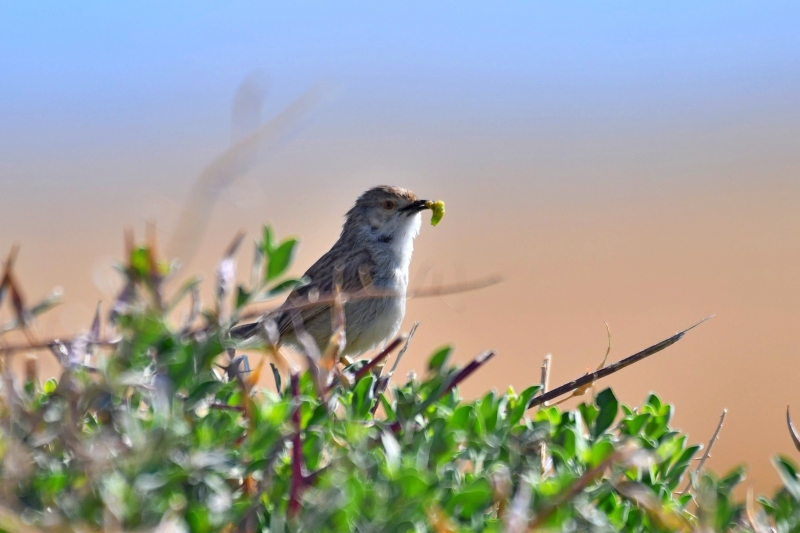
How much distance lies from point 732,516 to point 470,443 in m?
0.48

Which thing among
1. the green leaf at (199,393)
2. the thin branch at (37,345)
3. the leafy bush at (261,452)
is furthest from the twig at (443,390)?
the thin branch at (37,345)

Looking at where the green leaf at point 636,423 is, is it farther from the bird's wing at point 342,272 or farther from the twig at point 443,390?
the bird's wing at point 342,272

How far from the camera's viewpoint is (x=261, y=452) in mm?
1387

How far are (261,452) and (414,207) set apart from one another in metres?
5.98

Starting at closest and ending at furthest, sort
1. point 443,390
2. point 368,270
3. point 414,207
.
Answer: point 443,390 → point 368,270 → point 414,207

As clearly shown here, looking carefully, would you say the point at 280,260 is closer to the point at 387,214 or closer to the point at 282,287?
the point at 282,287

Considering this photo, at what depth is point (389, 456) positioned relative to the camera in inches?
51.7

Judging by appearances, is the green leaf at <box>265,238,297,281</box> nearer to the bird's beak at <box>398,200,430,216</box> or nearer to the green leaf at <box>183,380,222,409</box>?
the green leaf at <box>183,380,222,409</box>

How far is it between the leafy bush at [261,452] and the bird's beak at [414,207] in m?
5.51

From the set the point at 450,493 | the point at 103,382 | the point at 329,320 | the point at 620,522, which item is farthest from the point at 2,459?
the point at 329,320

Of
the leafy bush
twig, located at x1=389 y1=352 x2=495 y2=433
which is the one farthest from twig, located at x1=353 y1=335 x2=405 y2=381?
twig, located at x1=389 y1=352 x2=495 y2=433

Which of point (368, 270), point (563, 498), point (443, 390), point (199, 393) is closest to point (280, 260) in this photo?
point (199, 393)

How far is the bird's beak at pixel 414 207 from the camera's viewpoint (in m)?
7.20

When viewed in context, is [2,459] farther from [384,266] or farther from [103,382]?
[384,266]
